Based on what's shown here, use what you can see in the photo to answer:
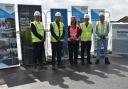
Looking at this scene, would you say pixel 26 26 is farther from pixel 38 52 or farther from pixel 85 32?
pixel 85 32

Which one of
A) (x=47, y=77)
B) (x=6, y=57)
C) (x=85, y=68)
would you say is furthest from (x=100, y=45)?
(x=6, y=57)

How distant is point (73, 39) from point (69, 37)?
17 cm

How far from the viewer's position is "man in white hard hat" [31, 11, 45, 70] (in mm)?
9199

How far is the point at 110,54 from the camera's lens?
1263 cm

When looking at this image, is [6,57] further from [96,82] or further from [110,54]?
[110,54]

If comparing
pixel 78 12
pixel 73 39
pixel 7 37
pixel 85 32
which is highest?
pixel 78 12

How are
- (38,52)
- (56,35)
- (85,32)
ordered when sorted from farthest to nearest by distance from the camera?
1. (85,32)
2. (56,35)
3. (38,52)

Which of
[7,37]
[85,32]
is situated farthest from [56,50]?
[7,37]

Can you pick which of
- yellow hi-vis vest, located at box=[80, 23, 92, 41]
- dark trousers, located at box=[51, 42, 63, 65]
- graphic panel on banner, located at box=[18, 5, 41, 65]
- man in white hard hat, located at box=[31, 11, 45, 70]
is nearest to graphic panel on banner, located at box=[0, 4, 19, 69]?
graphic panel on banner, located at box=[18, 5, 41, 65]

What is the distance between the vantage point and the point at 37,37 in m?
9.25

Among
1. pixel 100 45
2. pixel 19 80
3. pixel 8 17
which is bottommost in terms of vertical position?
pixel 19 80

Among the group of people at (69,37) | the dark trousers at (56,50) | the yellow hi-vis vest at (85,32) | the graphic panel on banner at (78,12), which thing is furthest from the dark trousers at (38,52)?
the graphic panel on banner at (78,12)

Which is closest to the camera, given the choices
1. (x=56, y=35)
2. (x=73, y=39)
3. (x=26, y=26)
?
(x=56, y=35)

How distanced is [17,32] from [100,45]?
3.31 meters
